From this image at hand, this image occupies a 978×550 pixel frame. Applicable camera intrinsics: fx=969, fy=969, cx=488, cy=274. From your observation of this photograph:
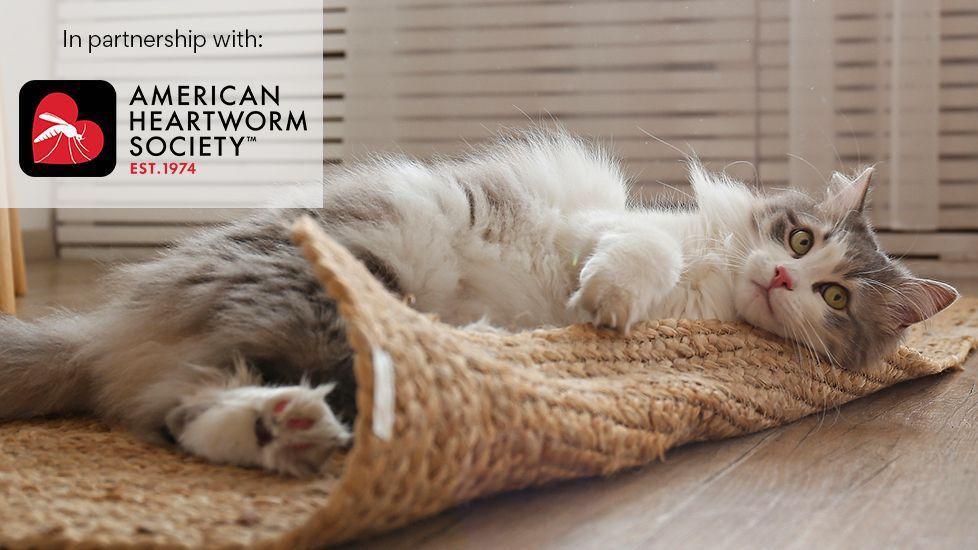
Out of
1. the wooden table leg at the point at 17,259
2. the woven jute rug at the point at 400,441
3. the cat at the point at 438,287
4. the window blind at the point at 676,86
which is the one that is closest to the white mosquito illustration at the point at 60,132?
the wooden table leg at the point at 17,259

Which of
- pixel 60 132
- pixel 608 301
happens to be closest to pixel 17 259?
pixel 60 132

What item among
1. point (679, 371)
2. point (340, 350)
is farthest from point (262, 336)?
point (679, 371)

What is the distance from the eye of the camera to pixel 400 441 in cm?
91

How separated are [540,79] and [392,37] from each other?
634 millimetres

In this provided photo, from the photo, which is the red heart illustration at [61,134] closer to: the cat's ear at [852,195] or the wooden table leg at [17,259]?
the wooden table leg at [17,259]

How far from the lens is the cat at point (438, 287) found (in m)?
1.18

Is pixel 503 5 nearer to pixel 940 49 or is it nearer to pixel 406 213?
pixel 940 49

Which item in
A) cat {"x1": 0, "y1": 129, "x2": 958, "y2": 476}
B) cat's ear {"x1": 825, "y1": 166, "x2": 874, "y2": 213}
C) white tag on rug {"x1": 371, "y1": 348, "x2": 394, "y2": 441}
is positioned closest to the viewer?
white tag on rug {"x1": 371, "y1": 348, "x2": 394, "y2": 441}

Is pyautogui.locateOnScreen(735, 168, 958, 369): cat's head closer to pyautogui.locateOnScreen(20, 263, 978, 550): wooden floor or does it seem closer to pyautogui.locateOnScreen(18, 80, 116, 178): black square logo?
pyautogui.locateOnScreen(20, 263, 978, 550): wooden floor

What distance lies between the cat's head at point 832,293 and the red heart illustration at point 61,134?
2.64 meters

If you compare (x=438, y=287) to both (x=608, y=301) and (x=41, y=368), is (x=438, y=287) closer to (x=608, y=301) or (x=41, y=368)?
(x=608, y=301)

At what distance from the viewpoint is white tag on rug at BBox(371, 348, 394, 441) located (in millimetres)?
894

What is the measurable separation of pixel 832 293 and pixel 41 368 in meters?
1.22

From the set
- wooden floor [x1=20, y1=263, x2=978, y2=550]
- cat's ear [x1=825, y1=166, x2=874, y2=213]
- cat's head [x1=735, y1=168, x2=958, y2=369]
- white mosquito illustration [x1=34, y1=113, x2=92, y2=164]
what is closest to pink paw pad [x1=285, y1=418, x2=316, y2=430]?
wooden floor [x1=20, y1=263, x2=978, y2=550]
